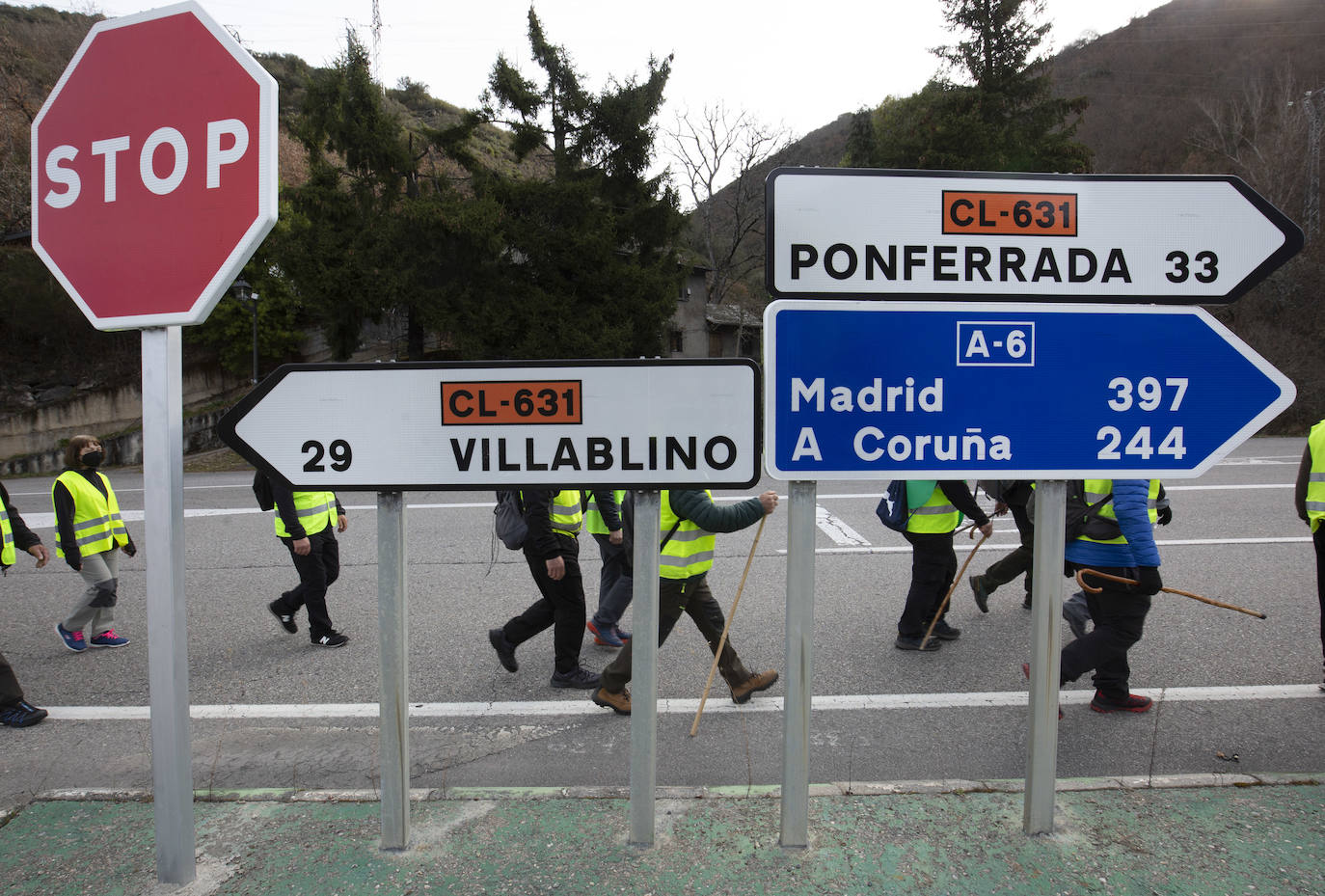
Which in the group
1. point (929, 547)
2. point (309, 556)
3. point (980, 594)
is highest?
point (929, 547)

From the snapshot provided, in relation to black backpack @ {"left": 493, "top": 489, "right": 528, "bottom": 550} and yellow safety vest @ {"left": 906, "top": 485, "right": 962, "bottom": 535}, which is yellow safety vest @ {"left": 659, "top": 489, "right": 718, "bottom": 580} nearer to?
black backpack @ {"left": 493, "top": 489, "right": 528, "bottom": 550}

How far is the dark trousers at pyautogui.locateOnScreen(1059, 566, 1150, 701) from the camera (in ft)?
14.3

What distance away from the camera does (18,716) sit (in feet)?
14.9

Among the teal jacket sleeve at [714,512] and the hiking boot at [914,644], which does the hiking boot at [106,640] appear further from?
the hiking boot at [914,644]

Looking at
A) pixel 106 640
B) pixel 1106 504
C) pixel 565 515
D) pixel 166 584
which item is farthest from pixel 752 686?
pixel 106 640

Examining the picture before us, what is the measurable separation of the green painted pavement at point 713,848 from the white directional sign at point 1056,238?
75.9 inches

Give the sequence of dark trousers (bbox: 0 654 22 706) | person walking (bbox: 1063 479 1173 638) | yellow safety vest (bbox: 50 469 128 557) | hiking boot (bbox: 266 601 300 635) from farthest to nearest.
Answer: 1. hiking boot (bbox: 266 601 300 635)
2. yellow safety vest (bbox: 50 469 128 557)
3. person walking (bbox: 1063 479 1173 638)
4. dark trousers (bbox: 0 654 22 706)

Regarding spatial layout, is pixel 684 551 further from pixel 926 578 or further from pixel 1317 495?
pixel 1317 495

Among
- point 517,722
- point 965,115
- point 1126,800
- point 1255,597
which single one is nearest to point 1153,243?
point 1126,800

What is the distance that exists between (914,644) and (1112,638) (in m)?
1.36

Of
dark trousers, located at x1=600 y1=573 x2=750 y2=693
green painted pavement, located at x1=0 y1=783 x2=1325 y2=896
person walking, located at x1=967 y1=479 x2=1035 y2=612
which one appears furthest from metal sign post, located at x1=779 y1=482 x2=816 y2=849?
person walking, located at x1=967 y1=479 x2=1035 y2=612

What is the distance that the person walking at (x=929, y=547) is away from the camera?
5.51m

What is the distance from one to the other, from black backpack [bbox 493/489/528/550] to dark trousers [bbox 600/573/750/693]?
961mm

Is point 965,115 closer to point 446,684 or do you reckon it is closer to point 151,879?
point 446,684
